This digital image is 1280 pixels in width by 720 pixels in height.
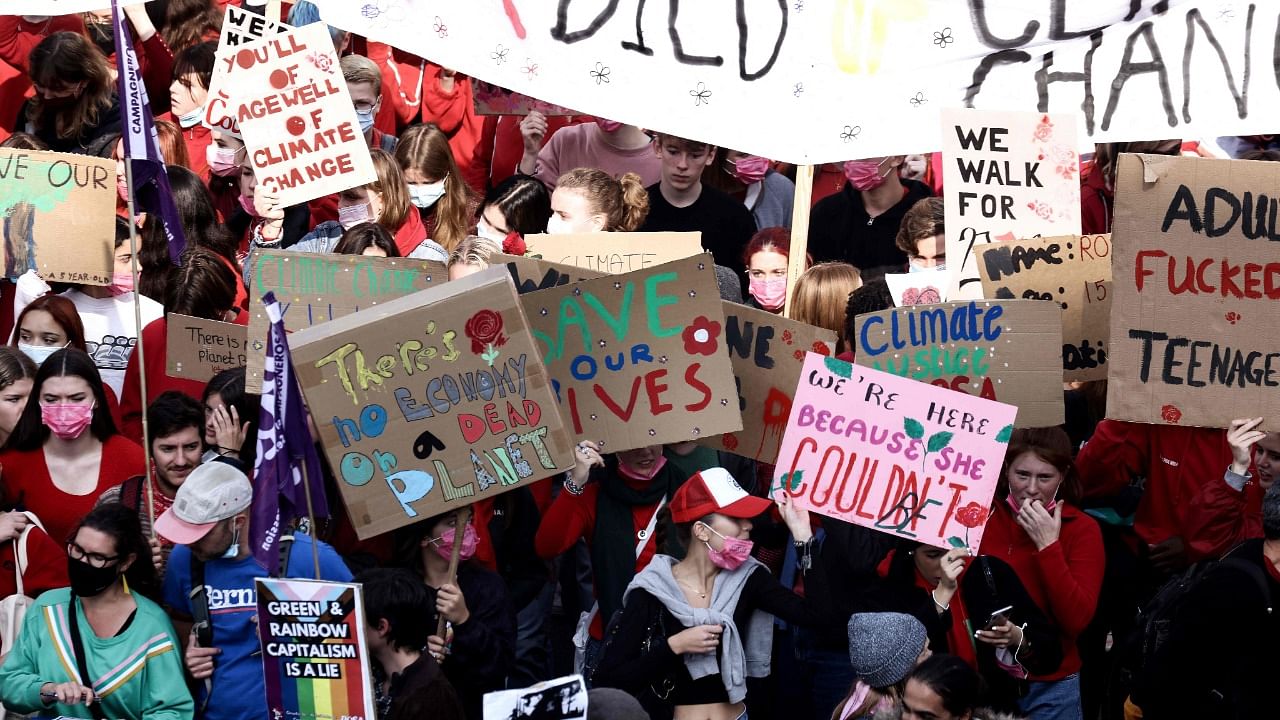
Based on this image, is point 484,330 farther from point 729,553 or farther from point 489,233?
point 489,233

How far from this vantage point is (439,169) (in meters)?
10.6

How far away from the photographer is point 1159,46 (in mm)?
8617

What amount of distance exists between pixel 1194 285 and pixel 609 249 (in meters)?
2.93

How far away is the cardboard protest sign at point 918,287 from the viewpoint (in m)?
8.61

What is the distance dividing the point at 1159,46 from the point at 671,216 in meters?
3.05

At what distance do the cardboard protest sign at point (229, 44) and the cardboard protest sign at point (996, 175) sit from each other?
3603mm

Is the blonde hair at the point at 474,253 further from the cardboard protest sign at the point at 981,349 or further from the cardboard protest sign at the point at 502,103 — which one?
the cardboard protest sign at the point at 502,103

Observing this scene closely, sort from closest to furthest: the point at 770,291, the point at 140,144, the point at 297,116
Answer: the point at 140,144 → the point at 297,116 → the point at 770,291

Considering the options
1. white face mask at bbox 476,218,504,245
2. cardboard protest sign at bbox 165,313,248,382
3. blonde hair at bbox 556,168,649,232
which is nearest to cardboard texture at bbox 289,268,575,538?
cardboard protest sign at bbox 165,313,248,382

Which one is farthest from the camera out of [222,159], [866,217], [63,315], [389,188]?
[222,159]

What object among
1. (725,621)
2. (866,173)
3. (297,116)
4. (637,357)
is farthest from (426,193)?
(725,621)

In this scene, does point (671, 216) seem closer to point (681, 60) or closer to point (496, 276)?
point (681, 60)

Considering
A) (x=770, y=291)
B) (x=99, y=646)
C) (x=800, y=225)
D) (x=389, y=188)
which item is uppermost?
(x=389, y=188)

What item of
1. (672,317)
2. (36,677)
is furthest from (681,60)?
(36,677)
